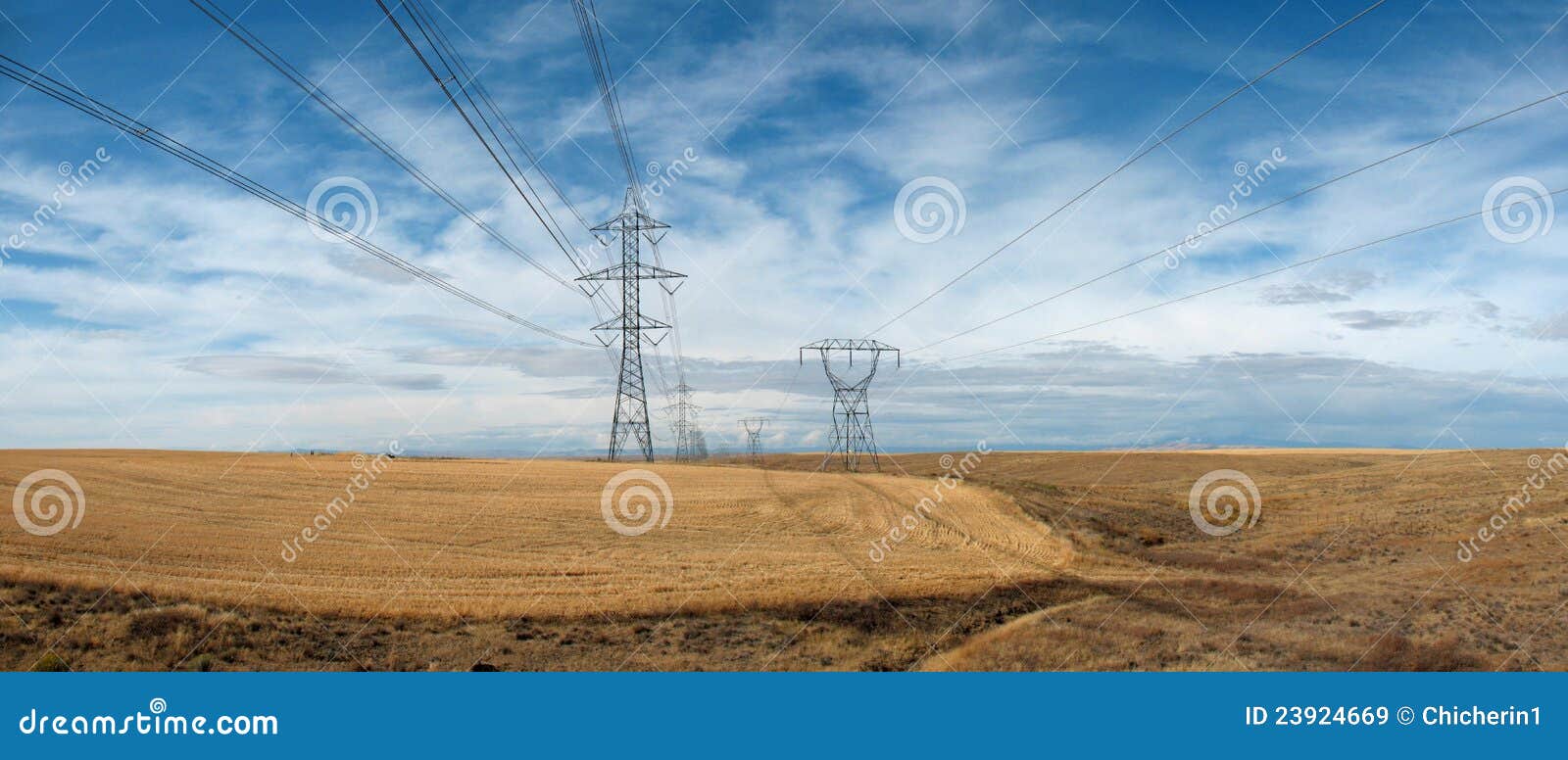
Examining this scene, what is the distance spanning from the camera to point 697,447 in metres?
137

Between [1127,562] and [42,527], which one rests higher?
[42,527]

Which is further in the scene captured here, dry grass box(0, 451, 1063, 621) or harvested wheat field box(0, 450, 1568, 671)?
dry grass box(0, 451, 1063, 621)

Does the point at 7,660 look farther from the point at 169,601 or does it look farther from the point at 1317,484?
the point at 1317,484

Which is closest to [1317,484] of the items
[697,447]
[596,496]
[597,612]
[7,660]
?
[596,496]

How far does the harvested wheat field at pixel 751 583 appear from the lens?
708 inches

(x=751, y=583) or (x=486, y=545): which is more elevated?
(x=486, y=545)

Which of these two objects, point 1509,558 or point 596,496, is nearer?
point 1509,558

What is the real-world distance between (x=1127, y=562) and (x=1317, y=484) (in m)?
41.7

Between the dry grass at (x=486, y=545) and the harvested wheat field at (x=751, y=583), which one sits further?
the dry grass at (x=486, y=545)

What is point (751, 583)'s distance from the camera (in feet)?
82.7

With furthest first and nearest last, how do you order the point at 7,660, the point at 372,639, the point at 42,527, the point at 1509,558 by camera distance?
the point at 1509,558
the point at 42,527
the point at 372,639
the point at 7,660

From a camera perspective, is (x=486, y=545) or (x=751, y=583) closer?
(x=751, y=583)

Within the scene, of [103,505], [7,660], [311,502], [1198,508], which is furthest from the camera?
[1198,508]

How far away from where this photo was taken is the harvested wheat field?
59.0 ft
